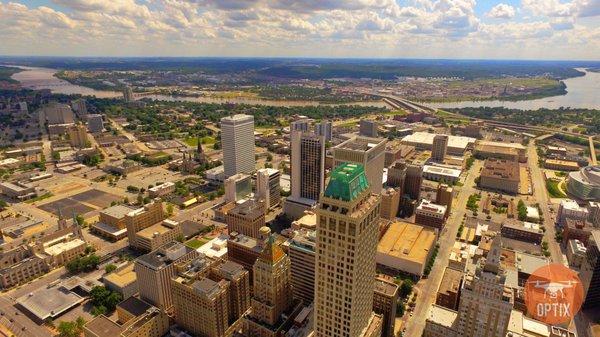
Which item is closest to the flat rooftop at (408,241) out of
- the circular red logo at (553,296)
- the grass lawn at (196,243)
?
the circular red logo at (553,296)

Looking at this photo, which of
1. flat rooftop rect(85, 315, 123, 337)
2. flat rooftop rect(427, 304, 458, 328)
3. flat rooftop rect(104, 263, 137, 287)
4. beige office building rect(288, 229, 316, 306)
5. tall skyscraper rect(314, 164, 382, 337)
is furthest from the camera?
flat rooftop rect(104, 263, 137, 287)

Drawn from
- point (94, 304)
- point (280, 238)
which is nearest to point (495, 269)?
point (280, 238)

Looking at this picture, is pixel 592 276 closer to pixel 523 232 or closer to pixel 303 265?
pixel 523 232

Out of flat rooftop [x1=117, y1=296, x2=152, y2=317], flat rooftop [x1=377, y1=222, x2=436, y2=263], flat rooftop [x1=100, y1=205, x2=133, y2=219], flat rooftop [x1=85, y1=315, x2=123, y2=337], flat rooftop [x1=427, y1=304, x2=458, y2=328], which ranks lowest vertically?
flat rooftop [x1=377, y1=222, x2=436, y2=263]

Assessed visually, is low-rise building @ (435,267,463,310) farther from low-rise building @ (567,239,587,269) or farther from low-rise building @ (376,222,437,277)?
low-rise building @ (567,239,587,269)

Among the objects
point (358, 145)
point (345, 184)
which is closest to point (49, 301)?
point (345, 184)

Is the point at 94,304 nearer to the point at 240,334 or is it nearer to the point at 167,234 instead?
the point at 167,234

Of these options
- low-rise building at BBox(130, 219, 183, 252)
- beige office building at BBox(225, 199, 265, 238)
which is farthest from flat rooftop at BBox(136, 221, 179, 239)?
beige office building at BBox(225, 199, 265, 238)
